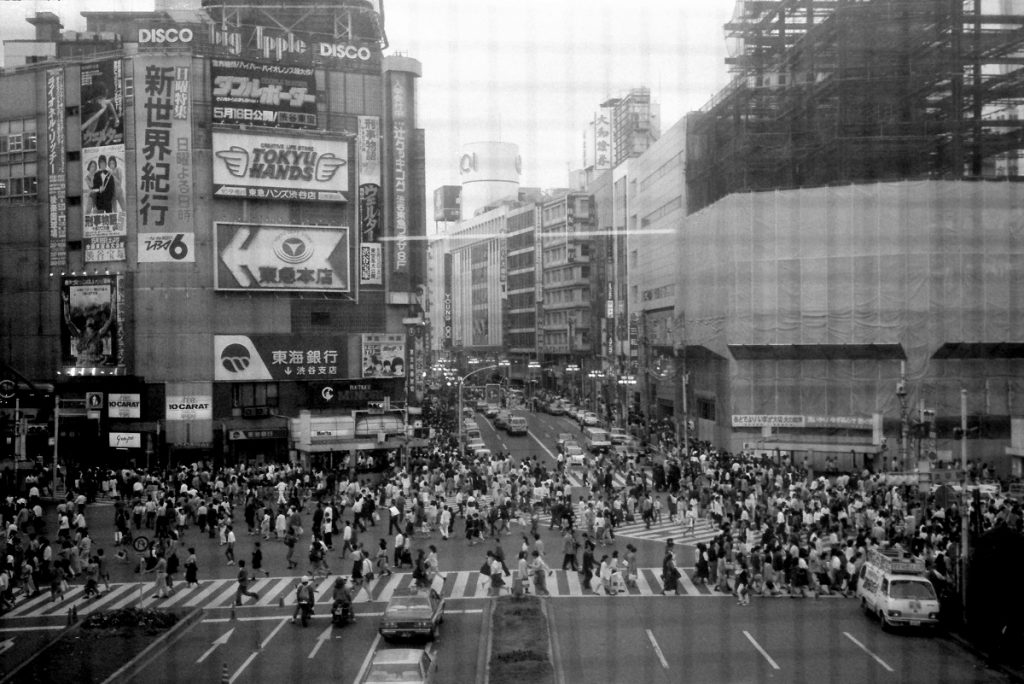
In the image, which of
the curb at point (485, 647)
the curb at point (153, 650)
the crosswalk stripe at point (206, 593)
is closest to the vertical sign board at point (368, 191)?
the crosswalk stripe at point (206, 593)

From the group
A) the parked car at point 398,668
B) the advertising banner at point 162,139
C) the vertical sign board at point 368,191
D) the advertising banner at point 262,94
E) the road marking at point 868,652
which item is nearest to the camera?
the parked car at point 398,668

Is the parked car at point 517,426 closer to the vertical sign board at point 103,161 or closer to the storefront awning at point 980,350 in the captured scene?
the vertical sign board at point 103,161

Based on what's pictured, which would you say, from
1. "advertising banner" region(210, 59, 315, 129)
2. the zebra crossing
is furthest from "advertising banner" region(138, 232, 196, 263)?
the zebra crossing

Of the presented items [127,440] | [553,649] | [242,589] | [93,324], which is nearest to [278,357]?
[127,440]

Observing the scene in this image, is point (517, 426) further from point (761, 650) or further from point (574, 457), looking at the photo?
point (761, 650)

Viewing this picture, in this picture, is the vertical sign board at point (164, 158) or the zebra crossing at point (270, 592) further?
the vertical sign board at point (164, 158)

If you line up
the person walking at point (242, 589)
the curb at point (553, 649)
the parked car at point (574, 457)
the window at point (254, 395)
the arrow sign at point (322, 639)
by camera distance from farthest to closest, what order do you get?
the window at point (254, 395) → the parked car at point (574, 457) → the person walking at point (242, 589) → the arrow sign at point (322, 639) → the curb at point (553, 649)

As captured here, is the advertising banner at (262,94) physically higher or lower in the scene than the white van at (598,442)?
higher
